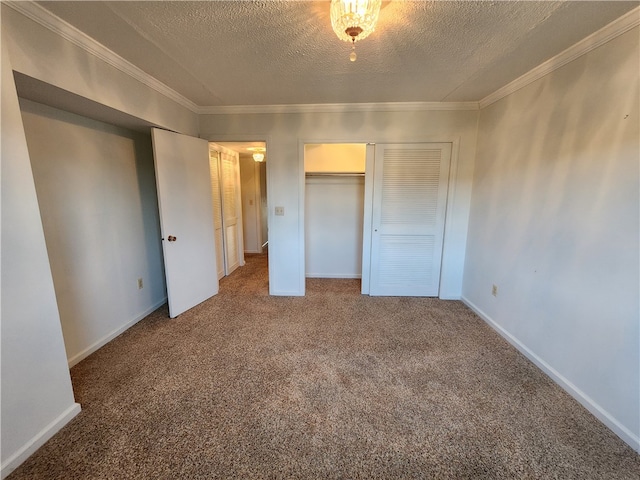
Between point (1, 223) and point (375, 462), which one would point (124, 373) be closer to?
point (1, 223)

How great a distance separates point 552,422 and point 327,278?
9.30ft

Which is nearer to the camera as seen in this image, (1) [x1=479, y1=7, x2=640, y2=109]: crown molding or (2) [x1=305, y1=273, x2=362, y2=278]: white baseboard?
(1) [x1=479, y1=7, x2=640, y2=109]: crown molding

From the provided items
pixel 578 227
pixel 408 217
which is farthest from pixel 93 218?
pixel 578 227

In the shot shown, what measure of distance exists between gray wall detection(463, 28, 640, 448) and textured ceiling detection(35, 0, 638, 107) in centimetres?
32

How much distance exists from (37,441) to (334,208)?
3.37 m

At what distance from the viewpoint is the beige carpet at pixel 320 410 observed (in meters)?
1.23

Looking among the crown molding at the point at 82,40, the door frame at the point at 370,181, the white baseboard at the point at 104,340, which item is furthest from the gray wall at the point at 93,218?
the door frame at the point at 370,181

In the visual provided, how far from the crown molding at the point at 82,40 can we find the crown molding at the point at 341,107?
0.65 metres

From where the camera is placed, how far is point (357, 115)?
2.83 metres

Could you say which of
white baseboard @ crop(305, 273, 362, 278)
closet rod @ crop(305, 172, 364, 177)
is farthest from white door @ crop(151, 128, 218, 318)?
white baseboard @ crop(305, 273, 362, 278)

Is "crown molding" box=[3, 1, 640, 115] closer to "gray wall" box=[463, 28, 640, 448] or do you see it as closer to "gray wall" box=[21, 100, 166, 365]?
"gray wall" box=[463, 28, 640, 448]

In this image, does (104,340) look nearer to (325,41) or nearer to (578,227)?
(325,41)

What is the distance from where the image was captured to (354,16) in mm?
1183

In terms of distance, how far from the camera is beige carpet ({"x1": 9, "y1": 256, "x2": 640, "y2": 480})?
1233 mm
